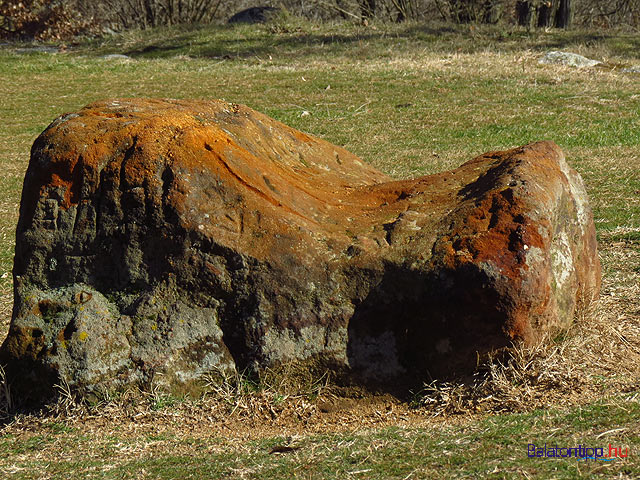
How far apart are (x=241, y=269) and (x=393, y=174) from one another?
6624 mm

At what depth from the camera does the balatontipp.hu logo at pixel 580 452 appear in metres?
3.32

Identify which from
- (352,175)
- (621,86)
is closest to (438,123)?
(621,86)

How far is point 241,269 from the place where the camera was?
4320 millimetres

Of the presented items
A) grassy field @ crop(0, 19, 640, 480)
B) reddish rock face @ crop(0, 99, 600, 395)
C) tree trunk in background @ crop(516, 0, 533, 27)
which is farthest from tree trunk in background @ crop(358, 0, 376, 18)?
reddish rock face @ crop(0, 99, 600, 395)

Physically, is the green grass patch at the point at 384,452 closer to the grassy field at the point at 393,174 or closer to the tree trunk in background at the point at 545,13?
the grassy field at the point at 393,174

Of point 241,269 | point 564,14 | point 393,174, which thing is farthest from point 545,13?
point 241,269

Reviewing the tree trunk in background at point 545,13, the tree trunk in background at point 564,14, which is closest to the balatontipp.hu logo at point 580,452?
the tree trunk in background at point 564,14

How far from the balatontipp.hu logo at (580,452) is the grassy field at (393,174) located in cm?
5

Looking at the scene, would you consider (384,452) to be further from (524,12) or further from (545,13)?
(524,12)

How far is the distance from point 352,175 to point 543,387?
214 cm

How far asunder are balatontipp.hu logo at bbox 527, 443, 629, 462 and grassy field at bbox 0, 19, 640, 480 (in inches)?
1.8

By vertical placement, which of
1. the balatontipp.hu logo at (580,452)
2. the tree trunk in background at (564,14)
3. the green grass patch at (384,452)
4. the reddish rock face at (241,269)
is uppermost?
the tree trunk in background at (564,14)

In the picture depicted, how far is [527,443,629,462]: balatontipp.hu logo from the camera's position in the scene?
332 cm

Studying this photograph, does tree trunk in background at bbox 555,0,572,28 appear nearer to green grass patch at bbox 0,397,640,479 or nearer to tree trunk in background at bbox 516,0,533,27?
tree trunk in background at bbox 516,0,533,27
